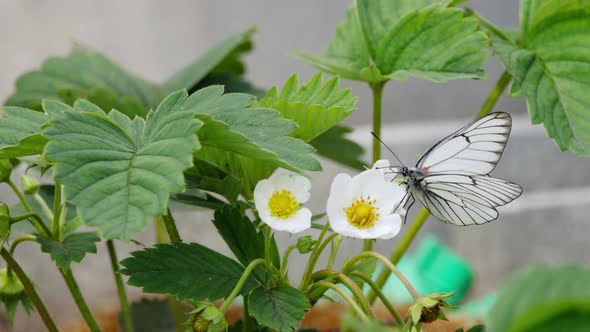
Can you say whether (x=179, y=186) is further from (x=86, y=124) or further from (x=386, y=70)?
(x=386, y=70)

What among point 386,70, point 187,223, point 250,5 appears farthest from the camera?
Result: point 250,5

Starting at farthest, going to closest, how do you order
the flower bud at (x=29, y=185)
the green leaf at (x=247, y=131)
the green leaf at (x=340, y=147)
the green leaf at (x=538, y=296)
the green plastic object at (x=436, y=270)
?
1. the green plastic object at (x=436, y=270)
2. the green leaf at (x=340, y=147)
3. the flower bud at (x=29, y=185)
4. the green leaf at (x=247, y=131)
5. the green leaf at (x=538, y=296)

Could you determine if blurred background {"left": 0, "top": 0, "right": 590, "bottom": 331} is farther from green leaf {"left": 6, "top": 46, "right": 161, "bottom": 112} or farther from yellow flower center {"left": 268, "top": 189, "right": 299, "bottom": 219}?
yellow flower center {"left": 268, "top": 189, "right": 299, "bottom": 219}

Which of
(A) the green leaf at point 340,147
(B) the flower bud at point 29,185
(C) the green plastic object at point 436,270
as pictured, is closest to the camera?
(B) the flower bud at point 29,185

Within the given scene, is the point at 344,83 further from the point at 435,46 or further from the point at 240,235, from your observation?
the point at 240,235

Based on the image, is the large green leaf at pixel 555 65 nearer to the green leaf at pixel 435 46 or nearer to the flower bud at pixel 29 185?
the green leaf at pixel 435 46

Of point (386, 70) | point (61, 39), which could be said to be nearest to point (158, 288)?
point (386, 70)

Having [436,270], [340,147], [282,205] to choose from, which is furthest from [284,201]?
[436,270]

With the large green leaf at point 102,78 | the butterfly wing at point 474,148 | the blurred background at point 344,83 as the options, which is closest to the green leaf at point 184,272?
the butterfly wing at point 474,148
